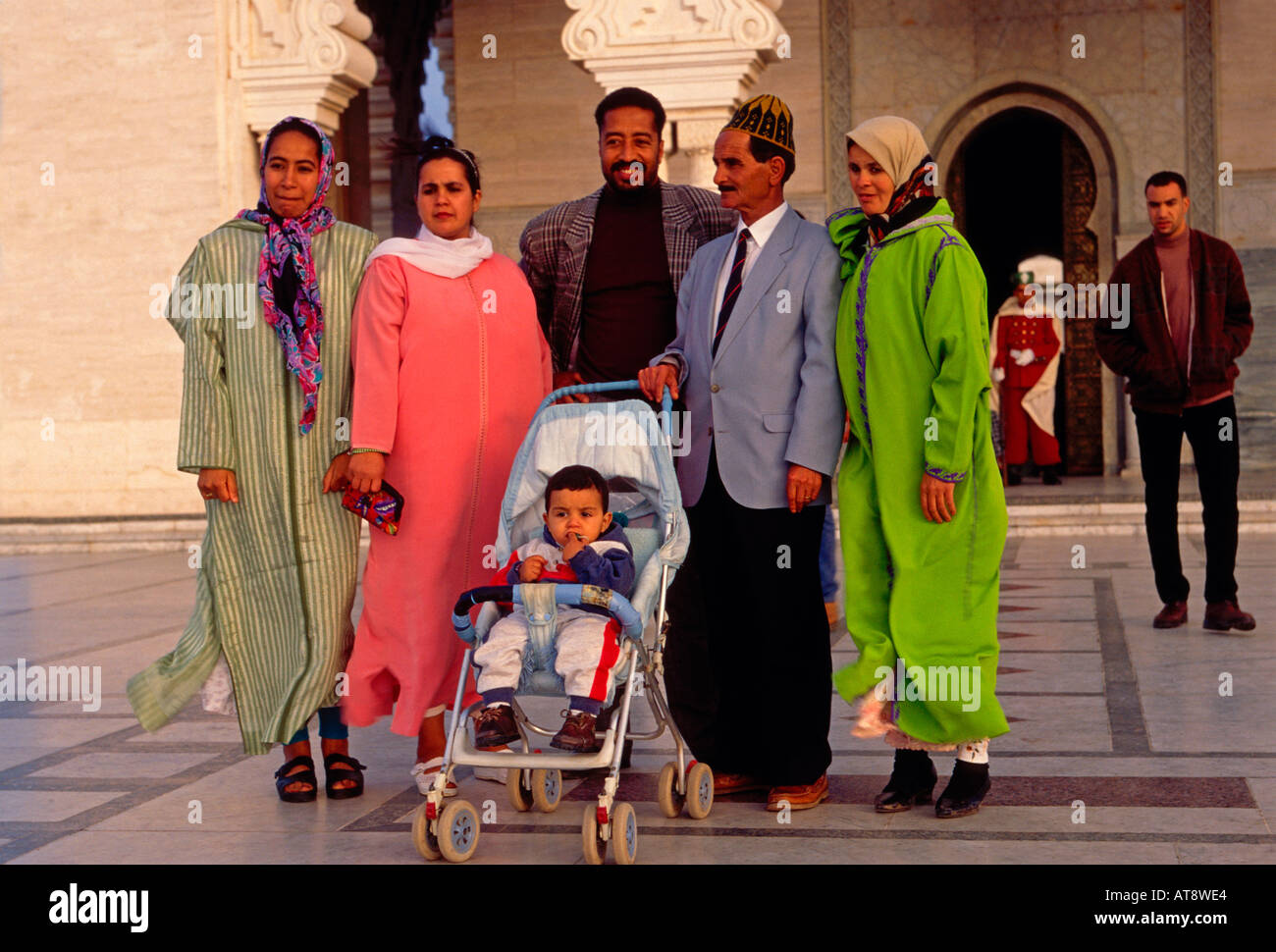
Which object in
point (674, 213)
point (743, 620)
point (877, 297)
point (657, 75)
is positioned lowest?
point (743, 620)

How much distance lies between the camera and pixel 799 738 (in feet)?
12.4

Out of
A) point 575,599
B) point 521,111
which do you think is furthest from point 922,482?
point 521,111

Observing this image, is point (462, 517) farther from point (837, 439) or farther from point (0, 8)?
point (0, 8)

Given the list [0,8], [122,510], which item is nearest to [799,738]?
[122,510]

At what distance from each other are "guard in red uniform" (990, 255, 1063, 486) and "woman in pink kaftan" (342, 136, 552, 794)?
913 centimetres

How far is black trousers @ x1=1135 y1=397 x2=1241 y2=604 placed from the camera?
607cm

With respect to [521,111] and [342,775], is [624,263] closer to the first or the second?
[342,775]

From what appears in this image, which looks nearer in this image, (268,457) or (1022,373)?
(268,457)

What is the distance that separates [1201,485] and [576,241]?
3.10 metres

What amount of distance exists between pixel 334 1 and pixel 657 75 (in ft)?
7.34

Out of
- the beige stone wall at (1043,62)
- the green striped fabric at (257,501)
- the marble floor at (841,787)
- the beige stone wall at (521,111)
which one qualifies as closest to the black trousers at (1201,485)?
the marble floor at (841,787)

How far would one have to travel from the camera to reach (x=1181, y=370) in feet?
19.9

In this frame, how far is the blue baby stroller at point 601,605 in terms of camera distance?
332cm

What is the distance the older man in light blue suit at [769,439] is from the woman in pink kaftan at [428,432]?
540 mm
